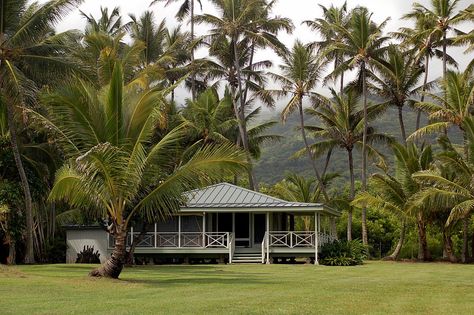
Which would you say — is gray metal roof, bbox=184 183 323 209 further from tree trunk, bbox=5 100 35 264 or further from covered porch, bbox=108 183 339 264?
tree trunk, bbox=5 100 35 264

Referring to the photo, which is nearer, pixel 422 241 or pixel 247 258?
pixel 247 258

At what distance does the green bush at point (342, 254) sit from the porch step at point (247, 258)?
2793 mm

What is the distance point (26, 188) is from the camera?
2769 centimetres

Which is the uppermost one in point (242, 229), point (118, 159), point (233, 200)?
point (233, 200)

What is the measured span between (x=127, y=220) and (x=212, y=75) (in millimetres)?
29148

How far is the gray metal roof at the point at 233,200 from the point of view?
98.3 feet

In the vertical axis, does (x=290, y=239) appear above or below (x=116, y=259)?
above

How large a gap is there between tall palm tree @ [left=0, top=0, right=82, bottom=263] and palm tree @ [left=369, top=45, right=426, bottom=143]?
19.3 metres

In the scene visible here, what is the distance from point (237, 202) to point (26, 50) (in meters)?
11.3

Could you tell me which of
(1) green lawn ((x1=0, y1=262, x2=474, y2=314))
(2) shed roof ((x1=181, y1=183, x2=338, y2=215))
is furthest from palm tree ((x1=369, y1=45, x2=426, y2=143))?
(1) green lawn ((x1=0, y1=262, x2=474, y2=314))

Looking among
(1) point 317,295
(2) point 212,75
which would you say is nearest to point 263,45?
(2) point 212,75

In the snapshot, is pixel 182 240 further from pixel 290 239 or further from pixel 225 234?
pixel 290 239

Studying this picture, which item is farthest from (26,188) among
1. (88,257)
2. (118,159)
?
(118,159)

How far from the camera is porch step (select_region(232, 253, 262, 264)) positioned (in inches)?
1208
